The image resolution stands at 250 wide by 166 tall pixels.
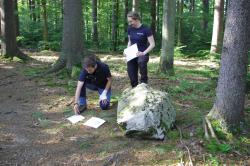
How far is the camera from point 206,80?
10.6m

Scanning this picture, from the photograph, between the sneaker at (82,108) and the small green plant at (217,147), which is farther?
the sneaker at (82,108)

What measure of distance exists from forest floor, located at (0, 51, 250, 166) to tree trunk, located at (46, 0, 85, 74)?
125 centimetres

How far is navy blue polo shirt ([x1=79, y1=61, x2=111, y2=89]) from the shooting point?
739 centimetres

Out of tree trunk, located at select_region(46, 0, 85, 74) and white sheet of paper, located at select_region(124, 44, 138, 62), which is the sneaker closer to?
white sheet of paper, located at select_region(124, 44, 138, 62)

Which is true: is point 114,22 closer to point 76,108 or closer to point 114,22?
point 114,22

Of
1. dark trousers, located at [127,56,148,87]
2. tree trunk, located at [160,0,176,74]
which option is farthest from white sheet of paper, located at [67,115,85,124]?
tree trunk, located at [160,0,176,74]

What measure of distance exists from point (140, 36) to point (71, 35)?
13.2 feet

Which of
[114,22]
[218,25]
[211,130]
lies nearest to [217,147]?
[211,130]

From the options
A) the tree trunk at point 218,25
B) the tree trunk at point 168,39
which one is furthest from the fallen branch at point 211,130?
the tree trunk at point 218,25

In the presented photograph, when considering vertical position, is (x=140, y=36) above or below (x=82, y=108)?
above

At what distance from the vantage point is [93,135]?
21.1 feet

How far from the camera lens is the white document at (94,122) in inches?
270

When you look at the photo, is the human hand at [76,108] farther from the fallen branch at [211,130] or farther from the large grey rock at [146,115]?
the fallen branch at [211,130]

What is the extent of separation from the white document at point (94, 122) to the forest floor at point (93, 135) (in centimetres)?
12
